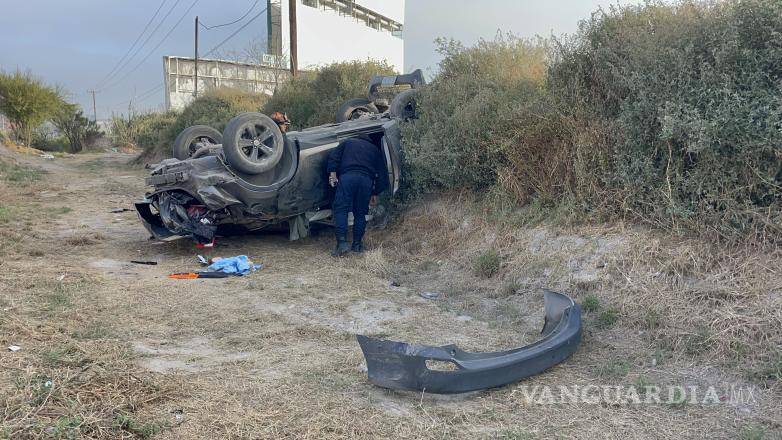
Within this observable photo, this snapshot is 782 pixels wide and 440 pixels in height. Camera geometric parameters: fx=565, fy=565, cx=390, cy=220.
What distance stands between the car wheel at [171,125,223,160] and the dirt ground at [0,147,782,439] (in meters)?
1.41

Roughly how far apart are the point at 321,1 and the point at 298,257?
130 ft

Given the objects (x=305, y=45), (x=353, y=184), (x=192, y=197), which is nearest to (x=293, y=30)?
(x=353, y=184)

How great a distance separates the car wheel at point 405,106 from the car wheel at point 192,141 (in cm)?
271

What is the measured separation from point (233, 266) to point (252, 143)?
5.22 feet

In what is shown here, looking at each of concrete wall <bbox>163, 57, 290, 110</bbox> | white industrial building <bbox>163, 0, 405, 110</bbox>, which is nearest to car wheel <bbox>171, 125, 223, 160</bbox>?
white industrial building <bbox>163, 0, 405, 110</bbox>

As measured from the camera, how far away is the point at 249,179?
23.5 feet

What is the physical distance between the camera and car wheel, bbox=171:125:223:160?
819 cm

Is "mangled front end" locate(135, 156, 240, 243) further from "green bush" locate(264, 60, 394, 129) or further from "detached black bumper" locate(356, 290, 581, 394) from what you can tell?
"green bush" locate(264, 60, 394, 129)

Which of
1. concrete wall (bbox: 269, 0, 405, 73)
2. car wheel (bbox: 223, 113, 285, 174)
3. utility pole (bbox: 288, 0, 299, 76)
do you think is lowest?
car wheel (bbox: 223, 113, 285, 174)

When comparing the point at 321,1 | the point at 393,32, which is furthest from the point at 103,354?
the point at 393,32

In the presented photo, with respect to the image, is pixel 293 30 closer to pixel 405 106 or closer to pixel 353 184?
pixel 405 106

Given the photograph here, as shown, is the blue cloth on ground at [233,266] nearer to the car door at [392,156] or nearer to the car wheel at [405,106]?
the car door at [392,156]

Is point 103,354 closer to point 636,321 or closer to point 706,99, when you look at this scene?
point 636,321

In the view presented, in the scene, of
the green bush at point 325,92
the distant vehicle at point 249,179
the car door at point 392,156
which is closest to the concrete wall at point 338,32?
the green bush at point 325,92
